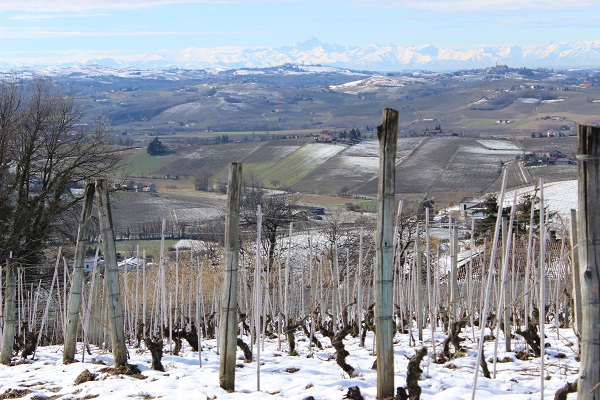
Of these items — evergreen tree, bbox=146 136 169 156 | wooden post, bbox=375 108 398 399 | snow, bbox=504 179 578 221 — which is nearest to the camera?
wooden post, bbox=375 108 398 399

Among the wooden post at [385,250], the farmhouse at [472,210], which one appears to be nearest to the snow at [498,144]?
the farmhouse at [472,210]

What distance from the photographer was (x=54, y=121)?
23094mm

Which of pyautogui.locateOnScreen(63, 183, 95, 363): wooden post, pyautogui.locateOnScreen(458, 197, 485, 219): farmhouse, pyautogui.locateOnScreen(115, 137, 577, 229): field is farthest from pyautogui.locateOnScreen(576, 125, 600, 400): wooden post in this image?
pyautogui.locateOnScreen(115, 137, 577, 229): field

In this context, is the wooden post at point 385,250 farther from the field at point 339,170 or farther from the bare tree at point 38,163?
the field at point 339,170

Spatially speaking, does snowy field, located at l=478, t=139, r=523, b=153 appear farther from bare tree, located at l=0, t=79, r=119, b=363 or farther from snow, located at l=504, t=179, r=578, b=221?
bare tree, located at l=0, t=79, r=119, b=363

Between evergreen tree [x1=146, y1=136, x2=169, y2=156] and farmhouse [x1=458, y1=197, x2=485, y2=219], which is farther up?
evergreen tree [x1=146, y1=136, x2=169, y2=156]

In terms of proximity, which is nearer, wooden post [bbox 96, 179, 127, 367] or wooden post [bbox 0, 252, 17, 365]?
wooden post [bbox 96, 179, 127, 367]

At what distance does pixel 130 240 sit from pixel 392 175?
43.1 meters

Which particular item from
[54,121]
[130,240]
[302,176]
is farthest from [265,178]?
[54,121]

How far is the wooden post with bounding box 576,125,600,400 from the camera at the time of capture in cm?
513

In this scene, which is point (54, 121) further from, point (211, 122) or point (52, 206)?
point (211, 122)

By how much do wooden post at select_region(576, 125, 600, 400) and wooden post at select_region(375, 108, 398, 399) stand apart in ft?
5.80

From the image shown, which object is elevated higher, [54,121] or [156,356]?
[54,121]

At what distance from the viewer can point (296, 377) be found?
773 cm
